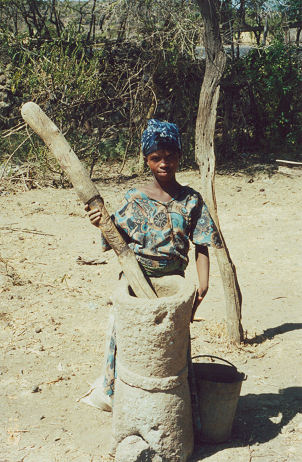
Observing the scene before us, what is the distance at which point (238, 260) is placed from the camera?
680 centimetres

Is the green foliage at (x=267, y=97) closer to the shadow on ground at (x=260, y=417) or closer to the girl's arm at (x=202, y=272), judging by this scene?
the shadow on ground at (x=260, y=417)

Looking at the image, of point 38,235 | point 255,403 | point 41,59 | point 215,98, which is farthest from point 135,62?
point 255,403

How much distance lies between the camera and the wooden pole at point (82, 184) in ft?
9.29

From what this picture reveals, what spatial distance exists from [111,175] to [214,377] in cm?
757

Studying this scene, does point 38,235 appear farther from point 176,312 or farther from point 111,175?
point 176,312

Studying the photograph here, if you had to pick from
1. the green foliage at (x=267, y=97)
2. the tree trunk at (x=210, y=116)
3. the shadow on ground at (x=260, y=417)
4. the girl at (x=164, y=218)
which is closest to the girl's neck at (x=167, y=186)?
the girl at (x=164, y=218)

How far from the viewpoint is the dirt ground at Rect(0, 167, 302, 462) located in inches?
130

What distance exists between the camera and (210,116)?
14.0ft

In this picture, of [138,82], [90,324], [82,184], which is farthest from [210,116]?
[138,82]

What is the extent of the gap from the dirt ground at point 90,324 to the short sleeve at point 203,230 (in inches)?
46.3

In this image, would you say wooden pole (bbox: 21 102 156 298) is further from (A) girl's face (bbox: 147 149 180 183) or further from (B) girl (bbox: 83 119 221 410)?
(A) girl's face (bbox: 147 149 180 183)

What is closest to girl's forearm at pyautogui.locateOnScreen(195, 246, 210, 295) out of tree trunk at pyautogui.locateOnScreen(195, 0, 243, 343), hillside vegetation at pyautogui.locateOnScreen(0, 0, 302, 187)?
tree trunk at pyautogui.locateOnScreen(195, 0, 243, 343)

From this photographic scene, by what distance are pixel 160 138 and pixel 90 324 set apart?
2538 mm

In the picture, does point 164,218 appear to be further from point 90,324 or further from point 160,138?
point 90,324
